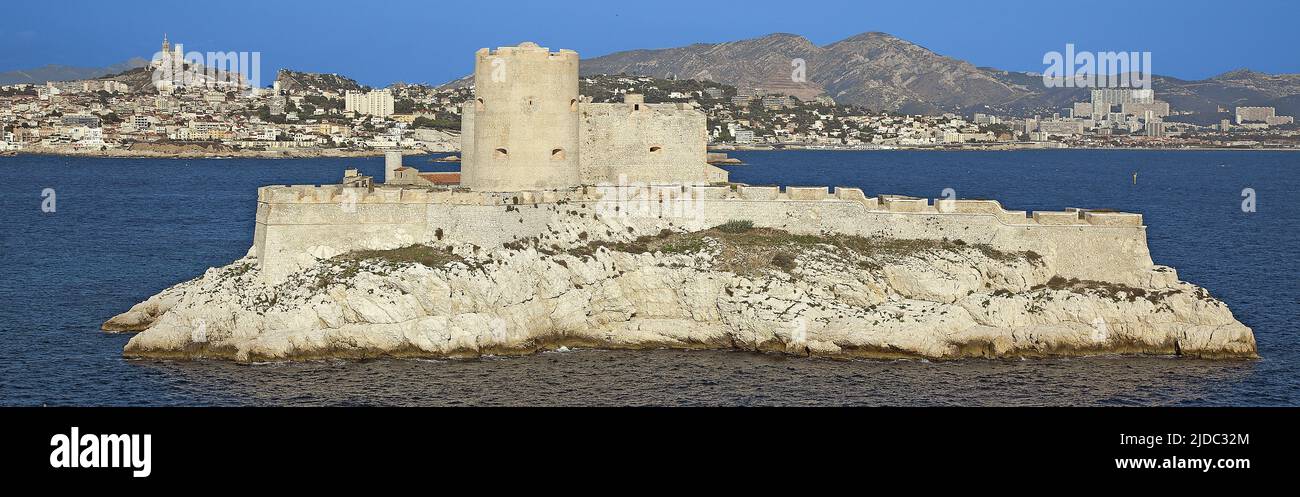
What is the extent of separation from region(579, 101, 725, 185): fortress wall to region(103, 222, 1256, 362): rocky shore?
4946 mm

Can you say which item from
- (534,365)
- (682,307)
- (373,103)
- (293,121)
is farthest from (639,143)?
(373,103)

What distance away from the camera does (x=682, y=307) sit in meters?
30.4

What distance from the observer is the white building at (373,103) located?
170 meters

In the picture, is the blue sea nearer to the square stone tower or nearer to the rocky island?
the rocky island

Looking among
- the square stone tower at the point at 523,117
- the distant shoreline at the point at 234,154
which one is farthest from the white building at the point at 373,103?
the square stone tower at the point at 523,117

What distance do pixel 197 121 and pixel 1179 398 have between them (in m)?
146

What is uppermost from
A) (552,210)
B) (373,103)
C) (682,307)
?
(373,103)

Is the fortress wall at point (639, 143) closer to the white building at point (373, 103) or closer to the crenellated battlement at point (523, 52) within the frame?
the crenellated battlement at point (523, 52)

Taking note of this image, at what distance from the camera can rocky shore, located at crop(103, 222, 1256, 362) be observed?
2830 cm

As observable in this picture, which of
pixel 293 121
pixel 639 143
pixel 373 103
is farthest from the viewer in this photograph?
pixel 373 103

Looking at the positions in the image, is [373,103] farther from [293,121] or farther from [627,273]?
[627,273]

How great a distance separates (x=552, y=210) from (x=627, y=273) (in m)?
2.60
